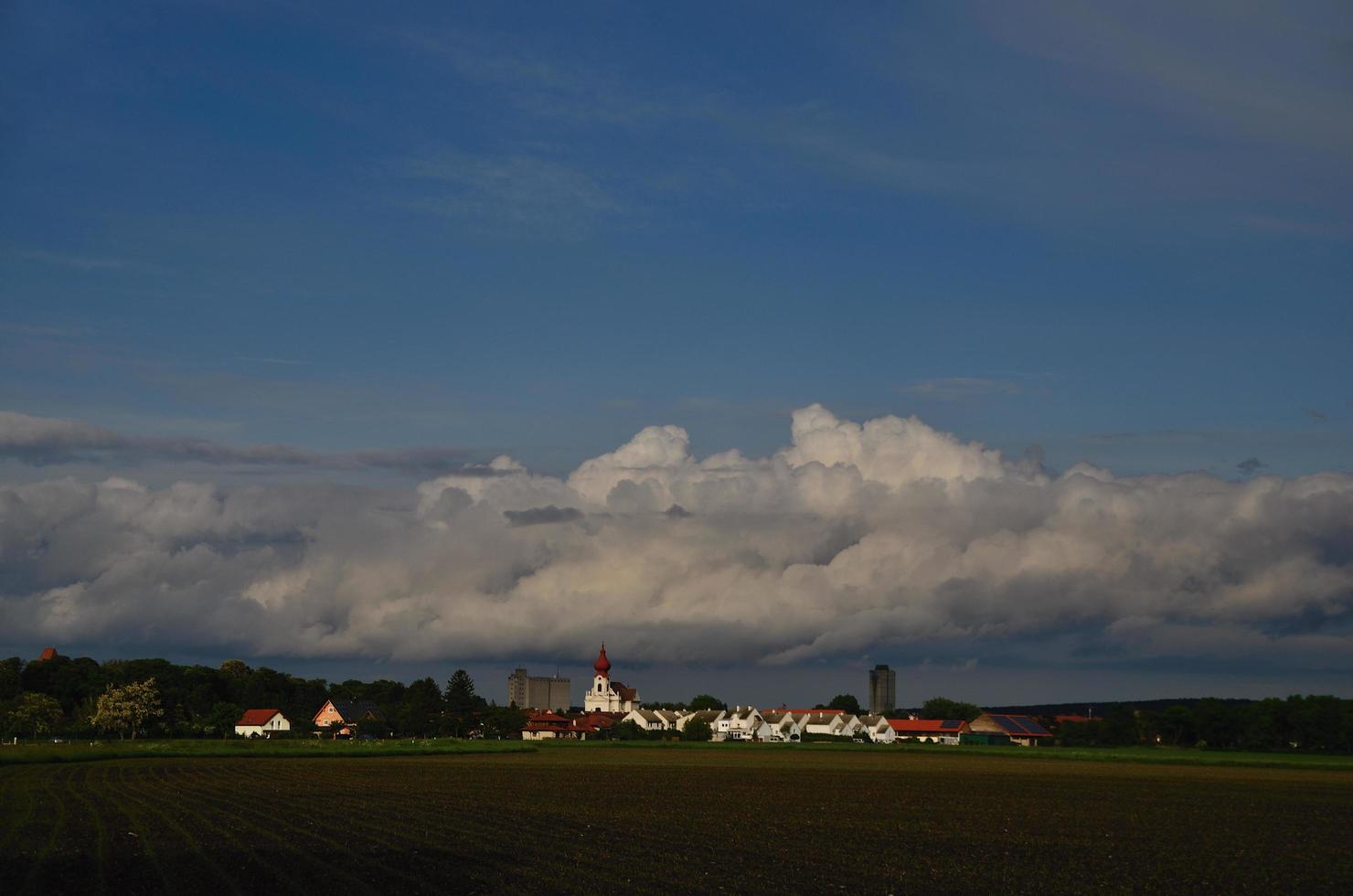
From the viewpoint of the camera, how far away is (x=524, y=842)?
3616 cm

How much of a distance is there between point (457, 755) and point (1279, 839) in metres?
83.5

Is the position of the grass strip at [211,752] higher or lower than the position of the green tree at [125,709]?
lower

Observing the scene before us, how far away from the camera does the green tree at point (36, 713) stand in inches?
6506

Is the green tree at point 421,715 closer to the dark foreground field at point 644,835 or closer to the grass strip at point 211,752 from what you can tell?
the grass strip at point 211,752

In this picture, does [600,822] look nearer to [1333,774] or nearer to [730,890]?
[730,890]

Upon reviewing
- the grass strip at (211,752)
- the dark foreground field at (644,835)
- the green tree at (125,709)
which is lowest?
the grass strip at (211,752)

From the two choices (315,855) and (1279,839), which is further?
(1279,839)

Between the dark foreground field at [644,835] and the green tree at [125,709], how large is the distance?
8924cm

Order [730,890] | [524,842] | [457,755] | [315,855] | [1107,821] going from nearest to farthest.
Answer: [730,890] < [315,855] < [524,842] < [1107,821] < [457,755]

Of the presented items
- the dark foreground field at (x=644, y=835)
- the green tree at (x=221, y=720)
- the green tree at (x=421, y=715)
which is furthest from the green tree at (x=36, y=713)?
the dark foreground field at (x=644, y=835)

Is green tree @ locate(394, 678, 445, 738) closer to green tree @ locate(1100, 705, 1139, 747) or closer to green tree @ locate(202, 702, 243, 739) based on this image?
green tree @ locate(202, 702, 243, 739)

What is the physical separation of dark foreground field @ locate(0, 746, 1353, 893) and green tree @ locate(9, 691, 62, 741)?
334 ft

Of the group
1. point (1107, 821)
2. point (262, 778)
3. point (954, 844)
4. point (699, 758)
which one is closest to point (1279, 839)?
point (1107, 821)

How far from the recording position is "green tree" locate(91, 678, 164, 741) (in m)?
158
